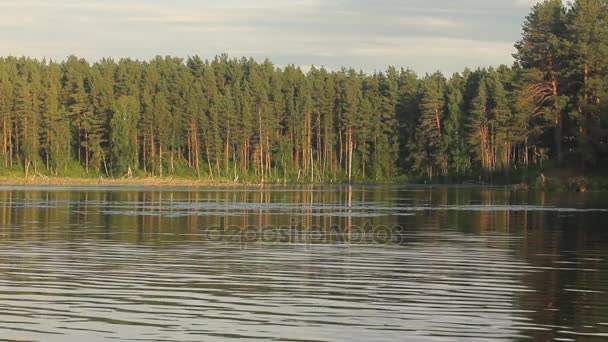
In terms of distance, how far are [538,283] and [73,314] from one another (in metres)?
12.2

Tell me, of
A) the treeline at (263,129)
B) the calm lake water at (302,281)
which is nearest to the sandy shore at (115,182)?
the treeline at (263,129)

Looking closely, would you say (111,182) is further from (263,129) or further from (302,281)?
(302,281)

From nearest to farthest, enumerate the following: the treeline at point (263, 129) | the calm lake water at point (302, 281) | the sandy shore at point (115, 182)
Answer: the calm lake water at point (302, 281), the sandy shore at point (115, 182), the treeline at point (263, 129)

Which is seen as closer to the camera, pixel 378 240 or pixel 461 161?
pixel 378 240

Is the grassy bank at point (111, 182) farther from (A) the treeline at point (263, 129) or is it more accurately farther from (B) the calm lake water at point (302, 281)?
(B) the calm lake water at point (302, 281)

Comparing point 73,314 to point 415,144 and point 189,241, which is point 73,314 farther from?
point 415,144

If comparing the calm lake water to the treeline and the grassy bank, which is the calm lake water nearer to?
the grassy bank

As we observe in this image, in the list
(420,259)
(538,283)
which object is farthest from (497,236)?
(538,283)

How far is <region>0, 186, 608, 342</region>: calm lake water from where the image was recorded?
18828 mm

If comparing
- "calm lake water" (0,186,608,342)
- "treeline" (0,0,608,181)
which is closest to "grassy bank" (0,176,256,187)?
"treeline" (0,0,608,181)

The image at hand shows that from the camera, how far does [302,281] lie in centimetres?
2588

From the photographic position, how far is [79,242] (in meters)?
38.1

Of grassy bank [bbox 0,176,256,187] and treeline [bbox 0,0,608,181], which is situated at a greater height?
treeline [bbox 0,0,608,181]

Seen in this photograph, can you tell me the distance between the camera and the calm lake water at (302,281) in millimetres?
18828
